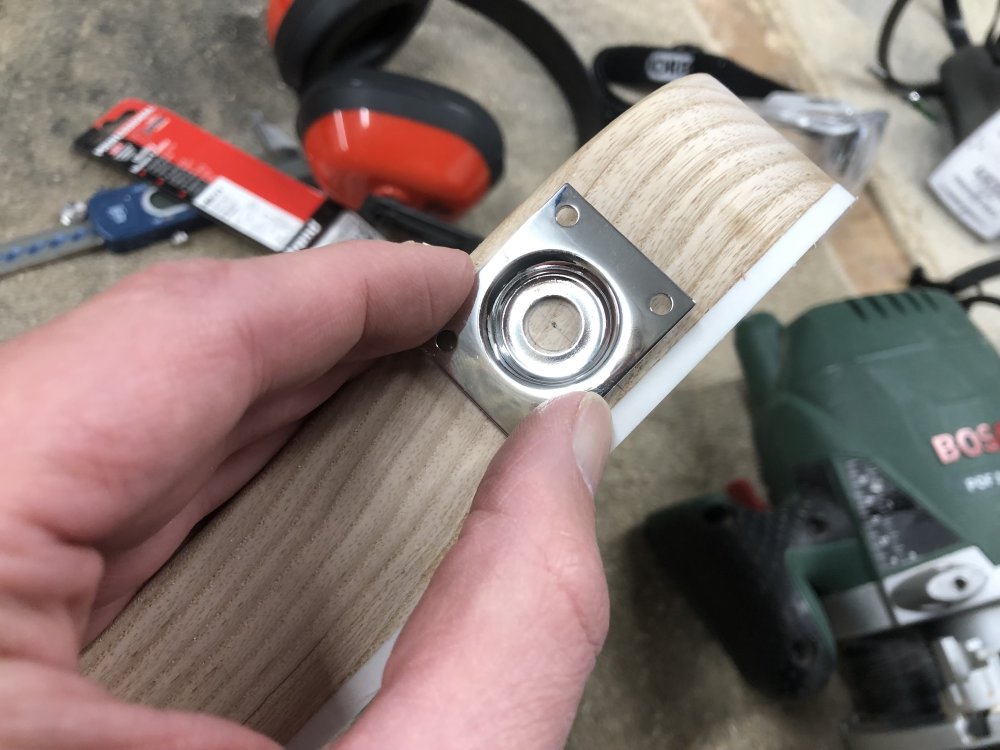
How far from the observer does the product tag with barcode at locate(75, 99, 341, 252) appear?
84 cm

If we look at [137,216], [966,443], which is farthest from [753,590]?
[137,216]

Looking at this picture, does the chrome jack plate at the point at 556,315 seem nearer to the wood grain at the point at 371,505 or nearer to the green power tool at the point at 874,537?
the wood grain at the point at 371,505

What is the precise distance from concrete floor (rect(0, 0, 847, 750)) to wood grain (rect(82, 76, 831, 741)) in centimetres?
39

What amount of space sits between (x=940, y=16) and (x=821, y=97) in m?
0.34

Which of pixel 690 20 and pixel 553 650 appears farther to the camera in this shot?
pixel 690 20

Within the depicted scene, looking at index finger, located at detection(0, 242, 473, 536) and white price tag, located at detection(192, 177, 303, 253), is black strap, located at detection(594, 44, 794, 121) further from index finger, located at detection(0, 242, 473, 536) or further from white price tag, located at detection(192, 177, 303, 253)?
index finger, located at detection(0, 242, 473, 536)

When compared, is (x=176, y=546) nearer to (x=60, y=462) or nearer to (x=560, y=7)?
(x=60, y=462)

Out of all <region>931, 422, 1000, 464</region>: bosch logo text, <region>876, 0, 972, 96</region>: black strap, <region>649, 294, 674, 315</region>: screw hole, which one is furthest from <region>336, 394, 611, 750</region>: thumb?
<region>876, 0, 972, 96</region>: black strap

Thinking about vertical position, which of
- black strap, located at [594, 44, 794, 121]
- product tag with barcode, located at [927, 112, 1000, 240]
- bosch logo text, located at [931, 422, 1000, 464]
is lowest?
bosch logo text, located at [931, 422, 1000, 464]

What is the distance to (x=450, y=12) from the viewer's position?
1051 millimetres

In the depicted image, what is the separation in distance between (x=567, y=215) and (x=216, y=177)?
550 mm

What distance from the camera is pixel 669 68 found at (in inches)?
39.4

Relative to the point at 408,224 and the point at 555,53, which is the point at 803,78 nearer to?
the point at 555,53

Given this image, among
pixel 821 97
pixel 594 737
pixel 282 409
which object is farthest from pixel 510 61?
pixel 594 737
